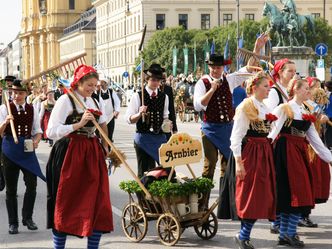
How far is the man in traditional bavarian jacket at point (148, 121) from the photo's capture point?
1143 centimetres

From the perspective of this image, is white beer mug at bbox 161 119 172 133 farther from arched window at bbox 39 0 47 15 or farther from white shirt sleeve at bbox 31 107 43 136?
arched window at bbox 39 0 47 15

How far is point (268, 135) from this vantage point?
916 centimetres

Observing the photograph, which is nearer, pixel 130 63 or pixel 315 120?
pixel 315 120

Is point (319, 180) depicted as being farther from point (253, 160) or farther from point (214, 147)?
point (214, 147)

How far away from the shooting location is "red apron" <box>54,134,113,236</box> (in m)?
8.20

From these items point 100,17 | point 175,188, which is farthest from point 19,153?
point 100,17

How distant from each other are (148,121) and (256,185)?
2.85 meters

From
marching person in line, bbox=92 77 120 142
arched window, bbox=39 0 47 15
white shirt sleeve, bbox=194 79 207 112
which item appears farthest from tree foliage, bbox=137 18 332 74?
arched window, bbox=39 0 47 15

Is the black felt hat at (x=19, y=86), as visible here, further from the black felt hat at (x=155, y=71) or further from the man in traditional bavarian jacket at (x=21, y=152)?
the black felt hat at (x=155, y=71)

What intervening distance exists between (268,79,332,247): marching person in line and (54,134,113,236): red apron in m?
1.80

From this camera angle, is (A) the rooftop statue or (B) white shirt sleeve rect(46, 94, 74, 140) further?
(A) the rooftop statue

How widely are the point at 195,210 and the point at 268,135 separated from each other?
1.26m

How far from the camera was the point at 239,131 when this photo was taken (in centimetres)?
893

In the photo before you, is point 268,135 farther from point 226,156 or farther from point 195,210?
point 226,156
